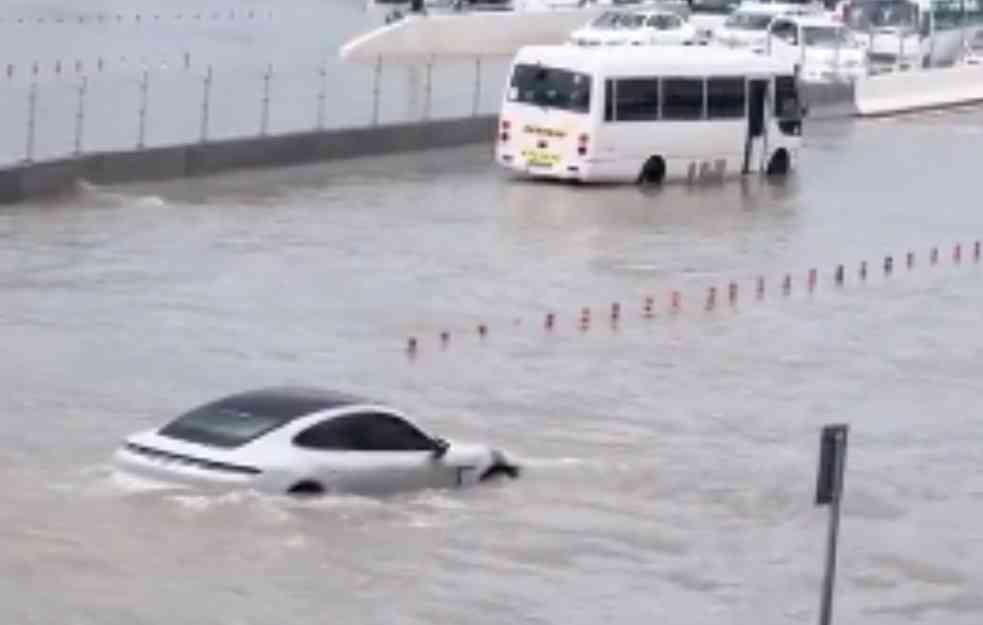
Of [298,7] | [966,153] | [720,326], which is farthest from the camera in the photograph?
[298,7]

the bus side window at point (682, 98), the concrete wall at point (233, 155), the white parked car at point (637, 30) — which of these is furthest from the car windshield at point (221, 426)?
the white parked car at point (637, 30)

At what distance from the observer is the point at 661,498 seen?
81.6 feet

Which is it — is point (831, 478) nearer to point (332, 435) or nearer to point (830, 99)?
point (332, 435)

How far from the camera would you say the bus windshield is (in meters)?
47.7

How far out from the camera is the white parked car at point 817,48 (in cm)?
7075

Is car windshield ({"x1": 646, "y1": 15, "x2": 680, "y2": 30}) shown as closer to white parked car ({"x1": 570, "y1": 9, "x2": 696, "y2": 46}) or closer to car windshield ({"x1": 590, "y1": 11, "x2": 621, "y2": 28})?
white parked car ({"x1": 570, "y1": 9, "x2": 696, "y2": 46})

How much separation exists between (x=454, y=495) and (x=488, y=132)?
101 ft

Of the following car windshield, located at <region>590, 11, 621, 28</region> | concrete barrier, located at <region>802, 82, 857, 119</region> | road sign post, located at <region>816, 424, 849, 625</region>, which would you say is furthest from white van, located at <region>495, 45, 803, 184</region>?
road sign post, located at <region>816, 424, 849, 625</region>

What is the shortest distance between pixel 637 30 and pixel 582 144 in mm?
26729

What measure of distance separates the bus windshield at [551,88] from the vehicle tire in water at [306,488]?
2497 cm

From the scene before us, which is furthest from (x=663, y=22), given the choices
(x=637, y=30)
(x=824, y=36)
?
(x=824, y=36)

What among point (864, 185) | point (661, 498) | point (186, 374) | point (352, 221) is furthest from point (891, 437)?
point (864, 185)

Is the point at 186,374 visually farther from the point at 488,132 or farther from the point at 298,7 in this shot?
the point at 298,7

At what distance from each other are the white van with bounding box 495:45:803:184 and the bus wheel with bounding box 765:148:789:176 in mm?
1269
